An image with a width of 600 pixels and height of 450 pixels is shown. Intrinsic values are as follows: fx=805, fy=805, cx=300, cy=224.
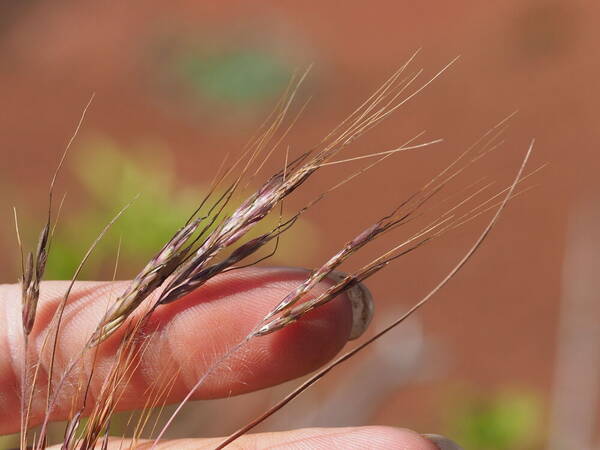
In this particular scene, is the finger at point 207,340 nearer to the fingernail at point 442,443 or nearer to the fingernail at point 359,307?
the fingernail at point 359,307

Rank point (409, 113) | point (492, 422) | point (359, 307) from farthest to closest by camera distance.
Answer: point (409, 113) < point (492, 422) < point (359, 307)

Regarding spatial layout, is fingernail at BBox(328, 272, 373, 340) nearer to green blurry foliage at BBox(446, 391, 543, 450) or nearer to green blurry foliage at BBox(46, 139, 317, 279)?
green blurry foliage at BBox(46, 139, 317, 279)

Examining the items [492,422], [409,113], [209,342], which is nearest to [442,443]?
[209,342]

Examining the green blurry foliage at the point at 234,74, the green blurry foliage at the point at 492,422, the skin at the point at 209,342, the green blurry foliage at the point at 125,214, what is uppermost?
the green blurry foliage at the point at 234,74

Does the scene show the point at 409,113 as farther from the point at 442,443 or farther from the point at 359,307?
the point at 442,443

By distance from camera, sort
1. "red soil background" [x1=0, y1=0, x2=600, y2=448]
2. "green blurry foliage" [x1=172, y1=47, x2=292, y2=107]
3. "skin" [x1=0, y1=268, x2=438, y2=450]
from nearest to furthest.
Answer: "skin" [x1=0, y1=268, x2=438, y2=450], "red soil background" [x1=0, y1=0, x2=600, y2=448], "green blurry foliage" [x1=172, y1=47, x2=292, y2=107]

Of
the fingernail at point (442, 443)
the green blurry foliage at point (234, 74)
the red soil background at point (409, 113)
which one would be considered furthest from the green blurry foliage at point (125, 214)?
the green blurry foliage at point (234, 74)

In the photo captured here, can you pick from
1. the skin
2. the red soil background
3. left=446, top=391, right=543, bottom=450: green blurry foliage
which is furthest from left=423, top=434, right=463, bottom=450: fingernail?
the red soil background
